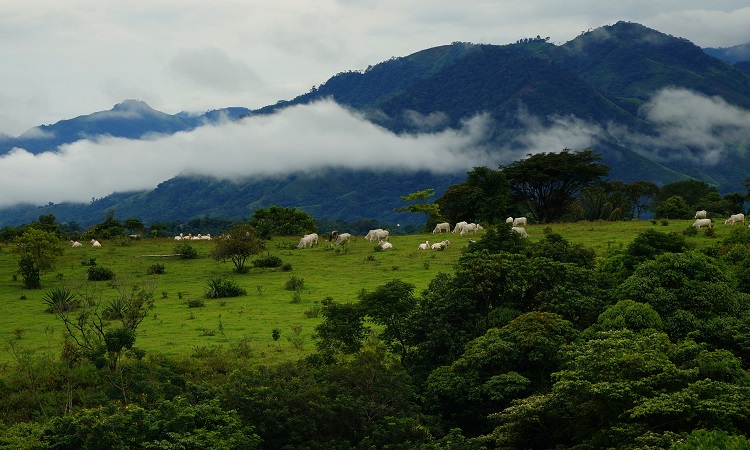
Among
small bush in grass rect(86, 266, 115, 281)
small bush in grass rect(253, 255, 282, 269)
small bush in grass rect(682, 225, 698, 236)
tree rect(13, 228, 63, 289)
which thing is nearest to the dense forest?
small bush in grass rect(682, 225, 698, 236)

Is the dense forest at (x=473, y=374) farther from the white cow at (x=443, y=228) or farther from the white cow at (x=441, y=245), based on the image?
the white cow at (x=443, y=228)

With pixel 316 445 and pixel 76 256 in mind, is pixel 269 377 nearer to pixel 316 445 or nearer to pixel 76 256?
pixel 316 445

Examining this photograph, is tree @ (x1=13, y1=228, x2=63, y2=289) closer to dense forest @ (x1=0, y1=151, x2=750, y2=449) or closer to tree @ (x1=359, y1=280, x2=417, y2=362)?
dense forest @ (x1=0, y1=151, x2=750, y2=449)

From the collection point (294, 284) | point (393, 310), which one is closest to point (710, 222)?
point (294, 284)

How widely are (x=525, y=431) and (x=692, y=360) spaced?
451 cm

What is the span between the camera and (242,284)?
3844 cm

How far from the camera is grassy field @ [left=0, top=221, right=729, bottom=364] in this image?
2634 cm

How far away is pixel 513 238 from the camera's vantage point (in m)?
29.7

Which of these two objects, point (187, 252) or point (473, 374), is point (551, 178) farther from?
point (473, 374)

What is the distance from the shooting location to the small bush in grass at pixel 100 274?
4009cm

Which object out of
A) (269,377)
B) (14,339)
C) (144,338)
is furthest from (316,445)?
(14,339)

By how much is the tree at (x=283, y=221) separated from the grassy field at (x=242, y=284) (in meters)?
10.1

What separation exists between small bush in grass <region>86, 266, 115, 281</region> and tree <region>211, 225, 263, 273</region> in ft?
20.3

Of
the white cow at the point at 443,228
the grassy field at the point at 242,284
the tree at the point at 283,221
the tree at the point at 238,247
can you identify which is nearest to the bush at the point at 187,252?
the grassy field at the point at 242,284
